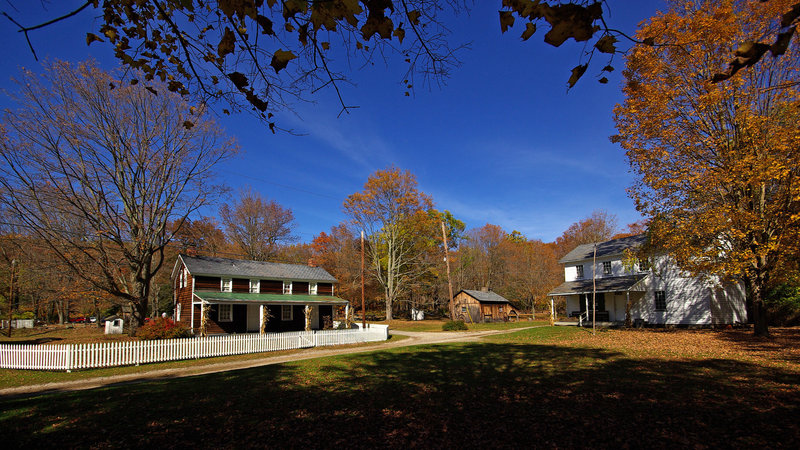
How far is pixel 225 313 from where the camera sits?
27.5 meters

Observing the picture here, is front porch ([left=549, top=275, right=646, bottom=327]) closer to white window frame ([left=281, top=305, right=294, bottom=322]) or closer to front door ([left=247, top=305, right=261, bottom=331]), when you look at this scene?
white window frame ([left=281, top=305, right=294, bottom=322])

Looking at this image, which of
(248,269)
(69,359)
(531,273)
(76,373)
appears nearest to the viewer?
(76,373)

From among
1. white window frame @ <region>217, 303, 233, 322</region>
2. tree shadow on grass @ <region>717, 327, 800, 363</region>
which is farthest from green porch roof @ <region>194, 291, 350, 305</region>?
tree shadow on grass @ <region>717, 327, 800, 363</region>

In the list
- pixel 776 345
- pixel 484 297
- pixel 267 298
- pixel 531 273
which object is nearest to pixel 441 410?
pixel 776 345

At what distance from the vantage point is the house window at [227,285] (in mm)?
28594

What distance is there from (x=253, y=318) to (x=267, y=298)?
2.00m

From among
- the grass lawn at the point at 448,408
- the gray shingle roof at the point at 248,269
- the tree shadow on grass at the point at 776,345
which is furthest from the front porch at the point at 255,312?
the tree shadow on grass at the point at 776,345

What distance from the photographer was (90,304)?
3831 centimetres

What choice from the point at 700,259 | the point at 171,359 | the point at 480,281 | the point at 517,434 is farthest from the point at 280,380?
the point at 480,281

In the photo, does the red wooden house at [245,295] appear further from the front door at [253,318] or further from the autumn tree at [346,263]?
the autumn tree at [346,263]

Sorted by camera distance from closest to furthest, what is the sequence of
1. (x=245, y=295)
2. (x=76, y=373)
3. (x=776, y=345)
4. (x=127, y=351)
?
(x=76, y=373), (x=776, y=345), (x=127, y=351), (x=245, y=295)

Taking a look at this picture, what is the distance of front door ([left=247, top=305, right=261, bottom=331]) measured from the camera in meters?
28.7

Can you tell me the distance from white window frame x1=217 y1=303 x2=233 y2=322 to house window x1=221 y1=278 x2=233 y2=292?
1.37m

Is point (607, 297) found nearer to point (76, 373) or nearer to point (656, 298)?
point (656, 298)
